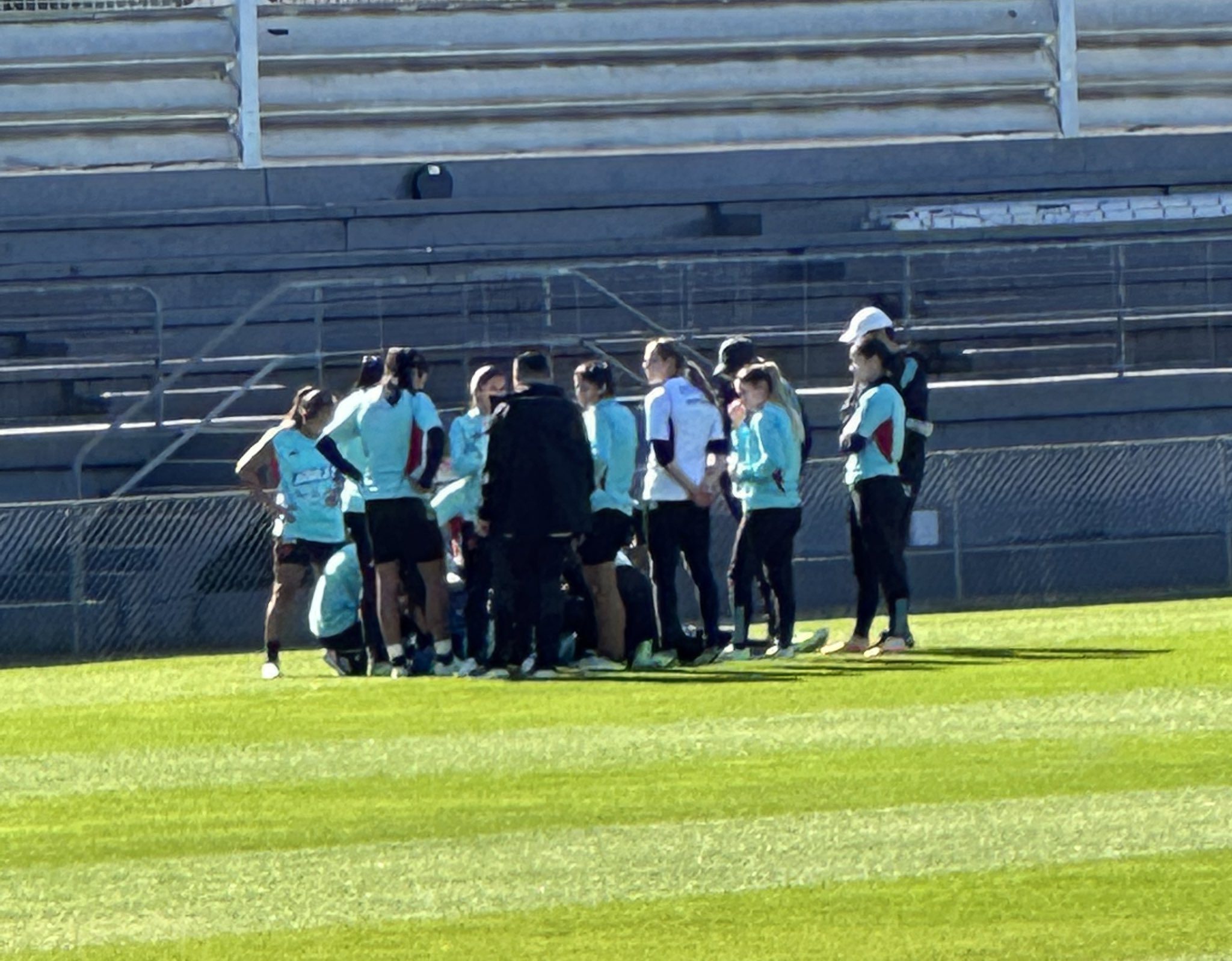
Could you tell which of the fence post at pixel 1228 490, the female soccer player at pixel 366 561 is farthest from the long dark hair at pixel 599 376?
the fence post at pixel 1228 490

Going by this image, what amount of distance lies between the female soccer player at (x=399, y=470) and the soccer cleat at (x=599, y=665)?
0.70 meters

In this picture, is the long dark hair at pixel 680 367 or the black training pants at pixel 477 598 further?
the black training pants at pixel 477 598

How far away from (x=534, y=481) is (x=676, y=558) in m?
1.21

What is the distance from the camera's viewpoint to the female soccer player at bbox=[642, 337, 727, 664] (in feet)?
42.7

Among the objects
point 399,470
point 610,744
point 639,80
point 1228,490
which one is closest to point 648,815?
point 610,744

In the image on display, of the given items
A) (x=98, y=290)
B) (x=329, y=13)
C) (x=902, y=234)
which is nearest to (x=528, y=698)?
(x=98, y=290)

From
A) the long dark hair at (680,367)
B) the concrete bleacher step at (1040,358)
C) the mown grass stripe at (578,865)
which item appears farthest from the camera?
the concrete bleacher step at (1040,358)

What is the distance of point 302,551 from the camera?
14.1m

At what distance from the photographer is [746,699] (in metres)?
11.6

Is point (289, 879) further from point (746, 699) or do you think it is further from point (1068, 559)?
point (1068, 559)

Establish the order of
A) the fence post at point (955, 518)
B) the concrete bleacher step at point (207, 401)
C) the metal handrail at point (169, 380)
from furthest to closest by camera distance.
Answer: the concrete bleacher step at point (207, 401) < the metal handrail at point (169, 380) < the fence post at point (955, 518)

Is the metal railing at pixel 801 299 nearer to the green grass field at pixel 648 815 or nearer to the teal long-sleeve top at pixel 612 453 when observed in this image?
the teal long-sleeve top at pixel 612 453

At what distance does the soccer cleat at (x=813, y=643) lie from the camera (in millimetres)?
13703

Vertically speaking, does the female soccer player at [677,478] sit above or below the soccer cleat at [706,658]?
above
